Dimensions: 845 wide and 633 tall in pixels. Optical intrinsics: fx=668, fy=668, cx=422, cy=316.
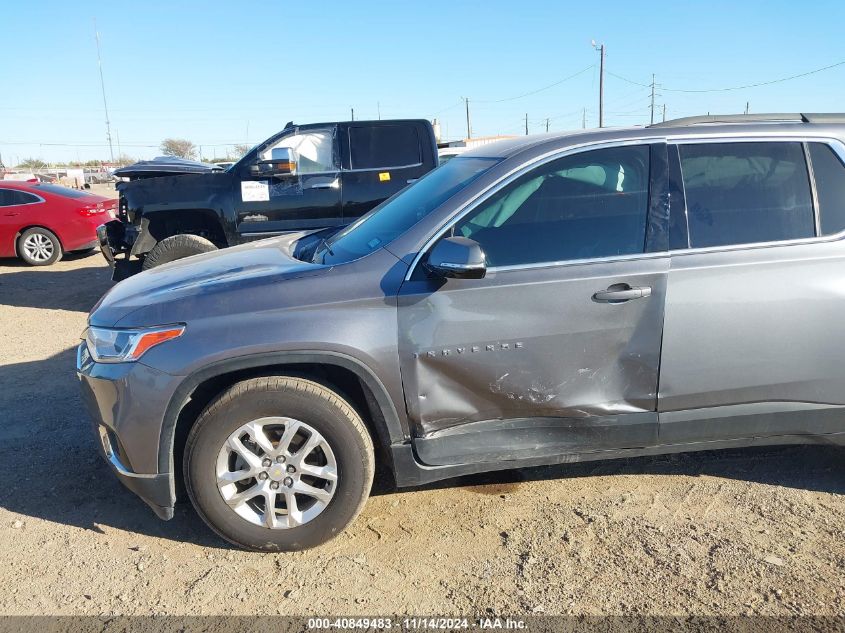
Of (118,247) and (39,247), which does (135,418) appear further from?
(39,247)

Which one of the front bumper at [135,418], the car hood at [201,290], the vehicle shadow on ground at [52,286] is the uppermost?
the car hood at [201,290]

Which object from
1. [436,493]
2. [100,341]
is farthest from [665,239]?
[100,341]

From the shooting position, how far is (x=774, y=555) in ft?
9.57

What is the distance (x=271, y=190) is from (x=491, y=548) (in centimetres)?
551

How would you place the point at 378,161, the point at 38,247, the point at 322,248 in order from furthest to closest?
the point at 38,247
the point at 378,161
the point at 322,248

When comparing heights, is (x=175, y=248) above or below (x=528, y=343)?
above

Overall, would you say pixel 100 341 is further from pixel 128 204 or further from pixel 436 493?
pixel 128 204

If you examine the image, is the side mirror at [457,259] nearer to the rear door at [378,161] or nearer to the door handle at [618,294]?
the door handle at [618,294]

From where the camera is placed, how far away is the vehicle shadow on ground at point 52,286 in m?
8.62

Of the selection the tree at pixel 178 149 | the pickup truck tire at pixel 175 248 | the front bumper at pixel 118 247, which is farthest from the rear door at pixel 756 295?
the tree at pixel 178 149

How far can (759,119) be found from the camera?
11.0ft

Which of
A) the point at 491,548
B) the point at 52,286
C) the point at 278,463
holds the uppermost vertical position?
the point at 278,463

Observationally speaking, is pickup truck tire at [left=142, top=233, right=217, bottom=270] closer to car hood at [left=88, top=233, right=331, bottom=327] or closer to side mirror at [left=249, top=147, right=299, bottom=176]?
side mirror at [left=249, top=147, right=299, bottom=176]

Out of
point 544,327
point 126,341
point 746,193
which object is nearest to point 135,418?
point 126,341
